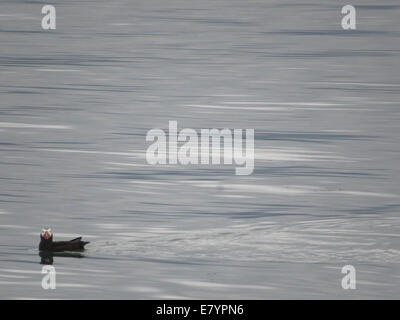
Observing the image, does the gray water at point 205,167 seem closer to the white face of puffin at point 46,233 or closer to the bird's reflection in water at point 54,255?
the bird's reflection in water at point 54,255

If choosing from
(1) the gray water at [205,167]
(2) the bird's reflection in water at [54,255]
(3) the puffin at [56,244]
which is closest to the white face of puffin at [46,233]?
(3) the puffin at [56,244]

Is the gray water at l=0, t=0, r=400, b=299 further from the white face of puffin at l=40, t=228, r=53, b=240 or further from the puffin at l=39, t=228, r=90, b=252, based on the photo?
the white face of puffin at l=40, t=228, r=53, b=240

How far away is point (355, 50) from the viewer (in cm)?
3294

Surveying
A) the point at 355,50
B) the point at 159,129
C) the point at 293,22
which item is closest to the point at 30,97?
the point at 159,129

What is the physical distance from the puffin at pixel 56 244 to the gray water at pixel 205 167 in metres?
0.17

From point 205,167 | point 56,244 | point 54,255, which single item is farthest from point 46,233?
point 205,167

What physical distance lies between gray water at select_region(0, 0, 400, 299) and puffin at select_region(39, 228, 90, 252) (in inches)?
6.8

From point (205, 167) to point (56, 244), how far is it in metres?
6.51

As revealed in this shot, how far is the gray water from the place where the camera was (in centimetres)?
1411

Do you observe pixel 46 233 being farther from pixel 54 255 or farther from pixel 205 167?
pixel 205 167

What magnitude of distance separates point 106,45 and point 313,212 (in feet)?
66.6

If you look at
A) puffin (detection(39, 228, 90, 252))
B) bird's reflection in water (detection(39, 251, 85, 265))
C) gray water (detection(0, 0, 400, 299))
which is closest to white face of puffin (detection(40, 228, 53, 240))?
puffin (detection(39, 228, 90, 252))

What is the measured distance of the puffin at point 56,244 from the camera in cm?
1474
